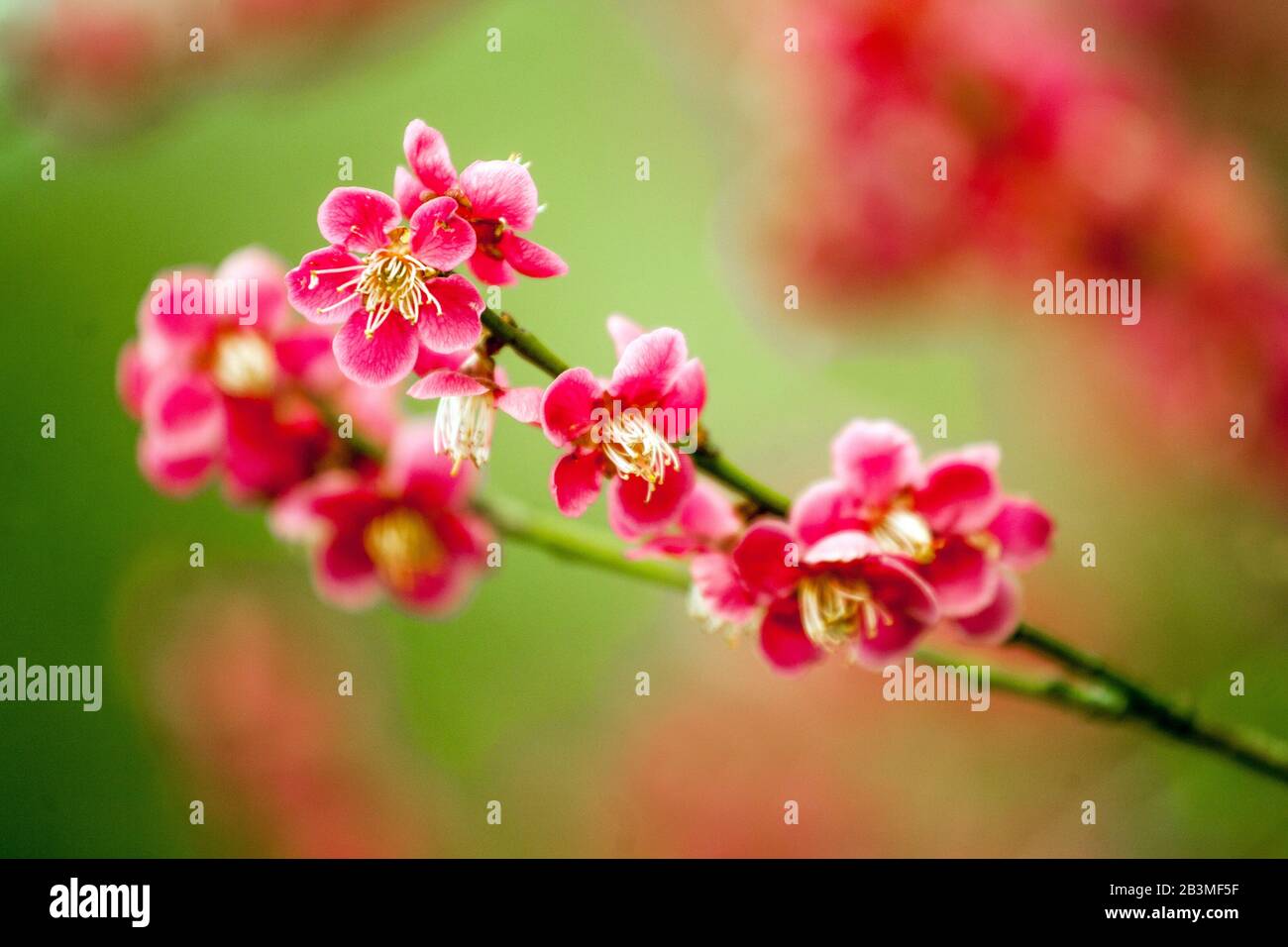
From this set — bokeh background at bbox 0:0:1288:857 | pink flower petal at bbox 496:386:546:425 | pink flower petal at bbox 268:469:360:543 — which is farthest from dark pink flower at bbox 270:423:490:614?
bokeh background at bbox 0:0:1288:857

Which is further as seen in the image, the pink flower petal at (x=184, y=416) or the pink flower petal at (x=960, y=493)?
the pink flower petal at (x=184, y=416)

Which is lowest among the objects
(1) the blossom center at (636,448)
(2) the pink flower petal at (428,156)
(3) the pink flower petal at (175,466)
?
(1) the blossom center at (636,448)

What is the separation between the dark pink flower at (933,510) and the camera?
637 mm

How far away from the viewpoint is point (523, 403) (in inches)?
21.9

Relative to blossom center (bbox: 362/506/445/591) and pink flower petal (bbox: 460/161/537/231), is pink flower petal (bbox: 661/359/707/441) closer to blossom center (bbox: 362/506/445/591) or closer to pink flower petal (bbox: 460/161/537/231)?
pink flower petal (bbox: 460/161/537/231)

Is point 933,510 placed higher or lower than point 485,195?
lower

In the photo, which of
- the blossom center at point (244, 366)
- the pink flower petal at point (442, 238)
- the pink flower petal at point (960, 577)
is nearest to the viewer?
the pink flower petal at point (442, 238)

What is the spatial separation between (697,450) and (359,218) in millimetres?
218

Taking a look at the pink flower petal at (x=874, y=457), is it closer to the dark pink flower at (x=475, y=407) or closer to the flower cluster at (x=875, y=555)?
the flower cluster at (x=875, y=555)

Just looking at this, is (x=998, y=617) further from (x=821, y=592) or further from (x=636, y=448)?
(x=636, y=448)

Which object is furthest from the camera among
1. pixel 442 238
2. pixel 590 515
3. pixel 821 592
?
pixel 590 515

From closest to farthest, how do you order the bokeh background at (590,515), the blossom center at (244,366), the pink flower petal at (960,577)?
the pink flower petal at (960,577) → the blossom center at (244,366) → the bokeh background at (590,515)

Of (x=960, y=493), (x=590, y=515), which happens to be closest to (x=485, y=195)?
(x=960, y=493)

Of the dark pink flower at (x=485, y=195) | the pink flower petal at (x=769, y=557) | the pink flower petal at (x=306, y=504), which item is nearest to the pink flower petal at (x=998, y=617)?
the pink flower petal at (x=769, y=557)
